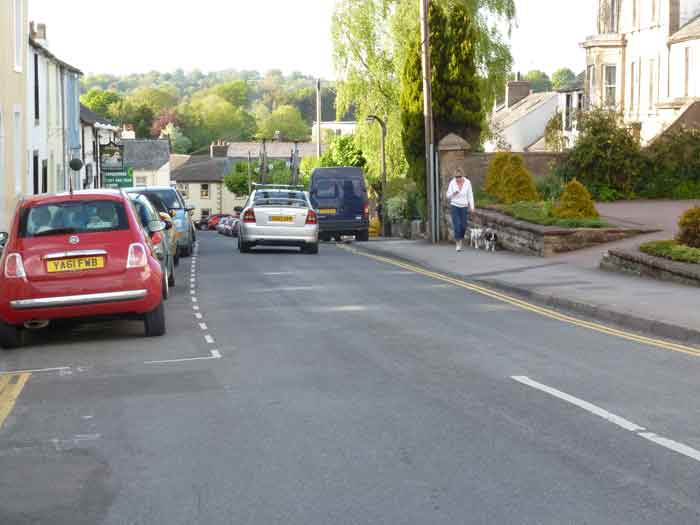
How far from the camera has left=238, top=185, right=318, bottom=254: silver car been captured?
29.0 metres

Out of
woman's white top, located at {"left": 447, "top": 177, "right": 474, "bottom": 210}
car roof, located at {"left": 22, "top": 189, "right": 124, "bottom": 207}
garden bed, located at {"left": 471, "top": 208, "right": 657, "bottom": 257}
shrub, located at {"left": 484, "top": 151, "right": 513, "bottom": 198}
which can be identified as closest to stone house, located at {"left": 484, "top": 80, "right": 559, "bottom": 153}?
shrub, located at {"left": 484, "top": 151, "right": 513, "bottom": 198}

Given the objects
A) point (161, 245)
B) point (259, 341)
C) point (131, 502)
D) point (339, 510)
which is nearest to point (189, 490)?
point (131, 502)

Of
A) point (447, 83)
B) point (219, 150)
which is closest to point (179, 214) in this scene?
point (447, 83)

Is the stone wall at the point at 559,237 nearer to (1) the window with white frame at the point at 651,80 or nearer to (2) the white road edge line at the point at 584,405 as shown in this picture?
(2) the white road edge line at the point at 584,405

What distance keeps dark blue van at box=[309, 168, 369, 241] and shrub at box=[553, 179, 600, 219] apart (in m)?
16.3

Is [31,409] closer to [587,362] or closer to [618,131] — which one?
[587,362]

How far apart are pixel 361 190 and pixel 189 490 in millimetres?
35697

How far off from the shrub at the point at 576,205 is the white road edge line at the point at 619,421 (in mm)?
16091

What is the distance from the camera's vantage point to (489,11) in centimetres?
5034

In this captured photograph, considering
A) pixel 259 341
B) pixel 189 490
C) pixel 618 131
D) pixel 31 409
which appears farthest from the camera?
pixel 618 131

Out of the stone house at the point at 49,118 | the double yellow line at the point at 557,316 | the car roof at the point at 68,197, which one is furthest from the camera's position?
the stone house at the point at 49,118

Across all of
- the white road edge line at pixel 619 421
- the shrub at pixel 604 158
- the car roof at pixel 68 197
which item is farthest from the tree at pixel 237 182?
the white road edge line at pixel 619 421

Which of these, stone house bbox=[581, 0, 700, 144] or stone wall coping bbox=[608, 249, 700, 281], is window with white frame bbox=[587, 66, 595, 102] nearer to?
stone house bbox=[581, 0, 700, 144]

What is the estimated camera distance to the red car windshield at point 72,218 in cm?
1348
